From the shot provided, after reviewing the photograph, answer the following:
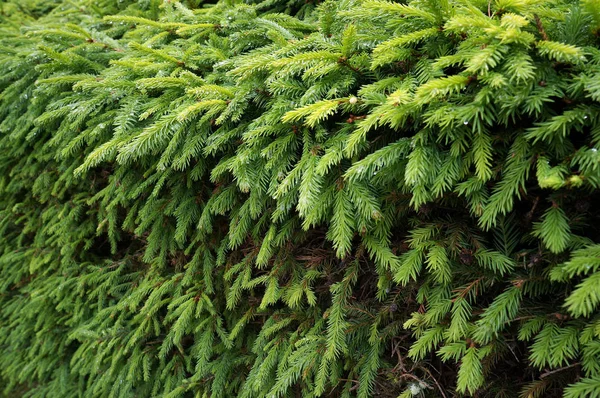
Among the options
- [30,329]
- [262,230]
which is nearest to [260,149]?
[262,230]

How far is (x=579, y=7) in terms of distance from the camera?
4.13ft

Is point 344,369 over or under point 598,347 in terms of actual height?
under

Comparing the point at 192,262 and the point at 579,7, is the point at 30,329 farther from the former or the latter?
the point at 579,7

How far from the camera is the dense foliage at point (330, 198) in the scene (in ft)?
4.25

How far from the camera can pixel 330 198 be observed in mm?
1655

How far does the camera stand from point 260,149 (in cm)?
179

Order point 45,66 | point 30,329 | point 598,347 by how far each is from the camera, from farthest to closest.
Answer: point 30,329 < point 45,66 < point 598,347

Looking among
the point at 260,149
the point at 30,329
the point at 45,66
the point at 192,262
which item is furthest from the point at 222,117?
the point at 30,329

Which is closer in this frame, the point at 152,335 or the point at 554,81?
the point at 554,81

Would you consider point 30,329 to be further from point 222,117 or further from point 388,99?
point 388,99

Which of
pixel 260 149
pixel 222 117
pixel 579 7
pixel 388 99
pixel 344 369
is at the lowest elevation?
pixel 344 369

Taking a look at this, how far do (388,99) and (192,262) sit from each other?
1.51 meters

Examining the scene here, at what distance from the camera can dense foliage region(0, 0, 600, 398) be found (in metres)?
1.29

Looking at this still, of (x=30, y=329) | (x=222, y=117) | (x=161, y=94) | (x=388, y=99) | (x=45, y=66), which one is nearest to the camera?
(x=388, y=99)
